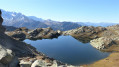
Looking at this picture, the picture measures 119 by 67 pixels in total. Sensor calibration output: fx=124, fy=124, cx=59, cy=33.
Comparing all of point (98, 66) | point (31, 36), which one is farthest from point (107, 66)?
point (31, 36)

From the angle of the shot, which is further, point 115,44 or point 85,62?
point 115,44

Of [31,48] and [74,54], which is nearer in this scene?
[31,48]

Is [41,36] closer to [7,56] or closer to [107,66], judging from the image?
[107,66]

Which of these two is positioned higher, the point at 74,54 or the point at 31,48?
the point at 31,48

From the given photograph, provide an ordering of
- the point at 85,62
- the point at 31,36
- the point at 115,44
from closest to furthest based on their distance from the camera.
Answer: the point at 85,62 < the point at 115,44 < the point at 31,36

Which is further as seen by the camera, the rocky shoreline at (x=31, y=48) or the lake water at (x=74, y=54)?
the lake water at (x=74, y=54)

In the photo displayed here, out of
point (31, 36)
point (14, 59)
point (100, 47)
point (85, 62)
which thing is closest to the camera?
point (14, 59)

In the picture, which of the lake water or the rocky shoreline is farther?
the lake water

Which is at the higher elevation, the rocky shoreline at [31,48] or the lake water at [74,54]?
the rocky shoreline at [31,48]

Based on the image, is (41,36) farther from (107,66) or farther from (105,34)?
(107,66)

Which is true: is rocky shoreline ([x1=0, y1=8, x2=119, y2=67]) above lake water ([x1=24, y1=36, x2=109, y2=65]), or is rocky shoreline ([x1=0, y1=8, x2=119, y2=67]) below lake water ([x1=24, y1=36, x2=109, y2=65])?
above

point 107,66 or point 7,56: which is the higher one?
point 7,56
